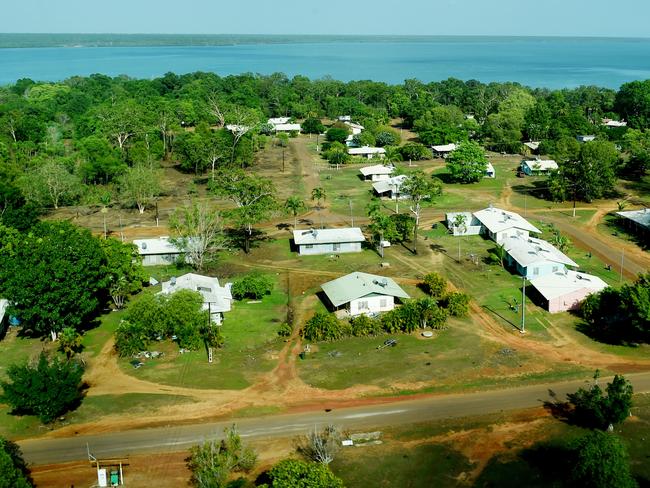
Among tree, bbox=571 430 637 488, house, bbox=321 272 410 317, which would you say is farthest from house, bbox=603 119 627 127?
tree, bbox=571 430 637 488

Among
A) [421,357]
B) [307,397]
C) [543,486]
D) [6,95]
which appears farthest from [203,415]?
[6,95]

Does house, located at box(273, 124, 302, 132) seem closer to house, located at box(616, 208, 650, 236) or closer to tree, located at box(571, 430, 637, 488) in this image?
house, located at box(616, 208, 650, 236)

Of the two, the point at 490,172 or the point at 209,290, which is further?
the point at 490,172

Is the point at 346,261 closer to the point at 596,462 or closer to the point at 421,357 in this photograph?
the point at 421,357

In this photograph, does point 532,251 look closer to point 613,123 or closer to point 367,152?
point 367,152

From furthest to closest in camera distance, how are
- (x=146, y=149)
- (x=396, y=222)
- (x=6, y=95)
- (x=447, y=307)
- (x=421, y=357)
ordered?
(x=6, y=95)
(x=146, y=149)
(x=396, y=222)
(x=447, y=307)
(x=421, y=357)

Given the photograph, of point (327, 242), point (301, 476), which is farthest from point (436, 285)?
point (301, 476)
